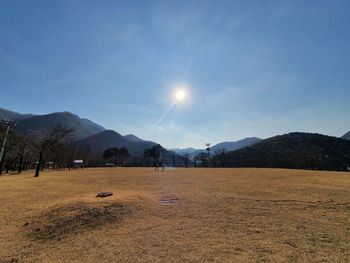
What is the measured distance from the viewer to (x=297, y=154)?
3617 inches

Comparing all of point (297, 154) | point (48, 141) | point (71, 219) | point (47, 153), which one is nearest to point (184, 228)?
point (71, 219)

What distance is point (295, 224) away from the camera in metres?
12.4

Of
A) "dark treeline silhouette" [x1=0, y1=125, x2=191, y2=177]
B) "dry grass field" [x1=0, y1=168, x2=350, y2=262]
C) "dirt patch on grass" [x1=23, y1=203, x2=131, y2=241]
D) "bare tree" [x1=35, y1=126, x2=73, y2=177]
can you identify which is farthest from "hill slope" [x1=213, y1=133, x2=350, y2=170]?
"dirt patch on grass" [x1=23, y1=203, x2=131, y2=241]

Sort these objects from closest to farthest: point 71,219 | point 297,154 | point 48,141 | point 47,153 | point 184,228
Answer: point 184,228 < point 71,219 < point 48,141 < point 47,153 < point 297,154

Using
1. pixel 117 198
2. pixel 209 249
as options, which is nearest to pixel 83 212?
pixel 117 198

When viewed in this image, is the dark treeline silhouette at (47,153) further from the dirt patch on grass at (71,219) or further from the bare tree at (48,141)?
the dirt patch on grass at (71,219)

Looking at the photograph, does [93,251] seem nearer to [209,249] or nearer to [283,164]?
[209,249]

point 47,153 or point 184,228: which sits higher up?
point 47,153

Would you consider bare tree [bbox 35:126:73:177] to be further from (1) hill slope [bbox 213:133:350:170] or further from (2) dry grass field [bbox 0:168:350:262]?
(1) hill slope [bbox 213:133:350:170]

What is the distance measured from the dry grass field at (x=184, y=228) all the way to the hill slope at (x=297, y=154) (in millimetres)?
63412

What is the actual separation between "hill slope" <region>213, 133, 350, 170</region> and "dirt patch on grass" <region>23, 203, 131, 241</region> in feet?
223

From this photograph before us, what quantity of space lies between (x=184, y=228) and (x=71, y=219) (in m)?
6.62

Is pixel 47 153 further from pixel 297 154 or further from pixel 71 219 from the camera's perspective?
pixel 297 154

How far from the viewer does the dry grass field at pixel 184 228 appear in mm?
10039
